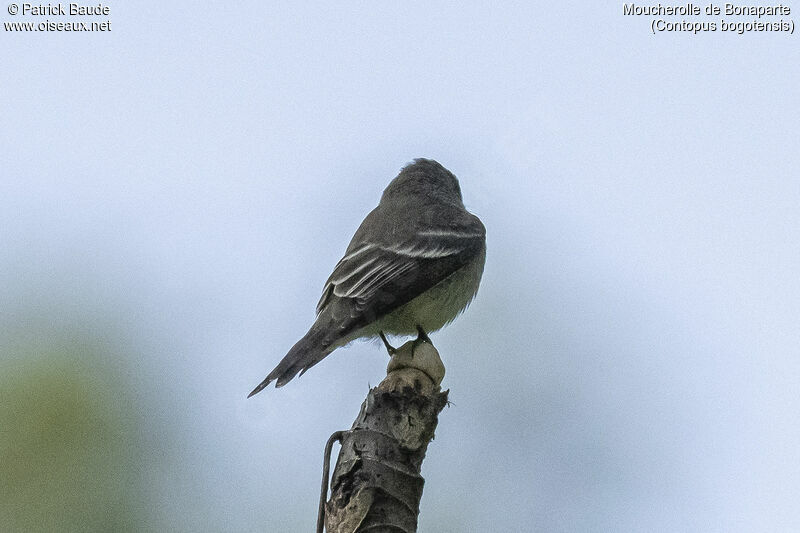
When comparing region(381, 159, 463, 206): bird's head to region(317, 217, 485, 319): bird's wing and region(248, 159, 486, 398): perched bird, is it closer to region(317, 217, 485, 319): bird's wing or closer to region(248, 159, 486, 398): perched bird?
region(248, 159, 486, 398): perched bird

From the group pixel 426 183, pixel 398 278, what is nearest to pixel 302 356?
pixel 398 278

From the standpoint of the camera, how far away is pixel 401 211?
7723 millimetres

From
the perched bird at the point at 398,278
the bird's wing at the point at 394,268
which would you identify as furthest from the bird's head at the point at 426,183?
the bird's wing at the point at 394,268

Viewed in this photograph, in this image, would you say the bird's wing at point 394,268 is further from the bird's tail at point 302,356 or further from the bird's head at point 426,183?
the bird's head at point 426,183

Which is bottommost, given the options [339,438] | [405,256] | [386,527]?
[386,527]

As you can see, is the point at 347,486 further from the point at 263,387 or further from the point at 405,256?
the point at 405,256

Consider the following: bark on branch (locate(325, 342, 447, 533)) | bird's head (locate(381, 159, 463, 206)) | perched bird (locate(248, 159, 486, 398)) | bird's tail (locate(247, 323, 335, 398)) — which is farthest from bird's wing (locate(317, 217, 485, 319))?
bark on branch (locate(325, 342, 447, 533))

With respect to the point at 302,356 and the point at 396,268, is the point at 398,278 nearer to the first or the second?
the point at 396,268

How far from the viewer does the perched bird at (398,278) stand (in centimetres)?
643

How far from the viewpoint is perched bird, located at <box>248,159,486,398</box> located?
253 inches

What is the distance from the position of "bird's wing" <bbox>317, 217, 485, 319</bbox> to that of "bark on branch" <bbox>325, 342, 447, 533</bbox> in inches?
81.9

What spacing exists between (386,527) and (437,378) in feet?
3.42

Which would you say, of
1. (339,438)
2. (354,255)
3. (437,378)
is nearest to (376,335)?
(354,255)

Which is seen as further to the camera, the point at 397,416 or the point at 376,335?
the point at 376,335
